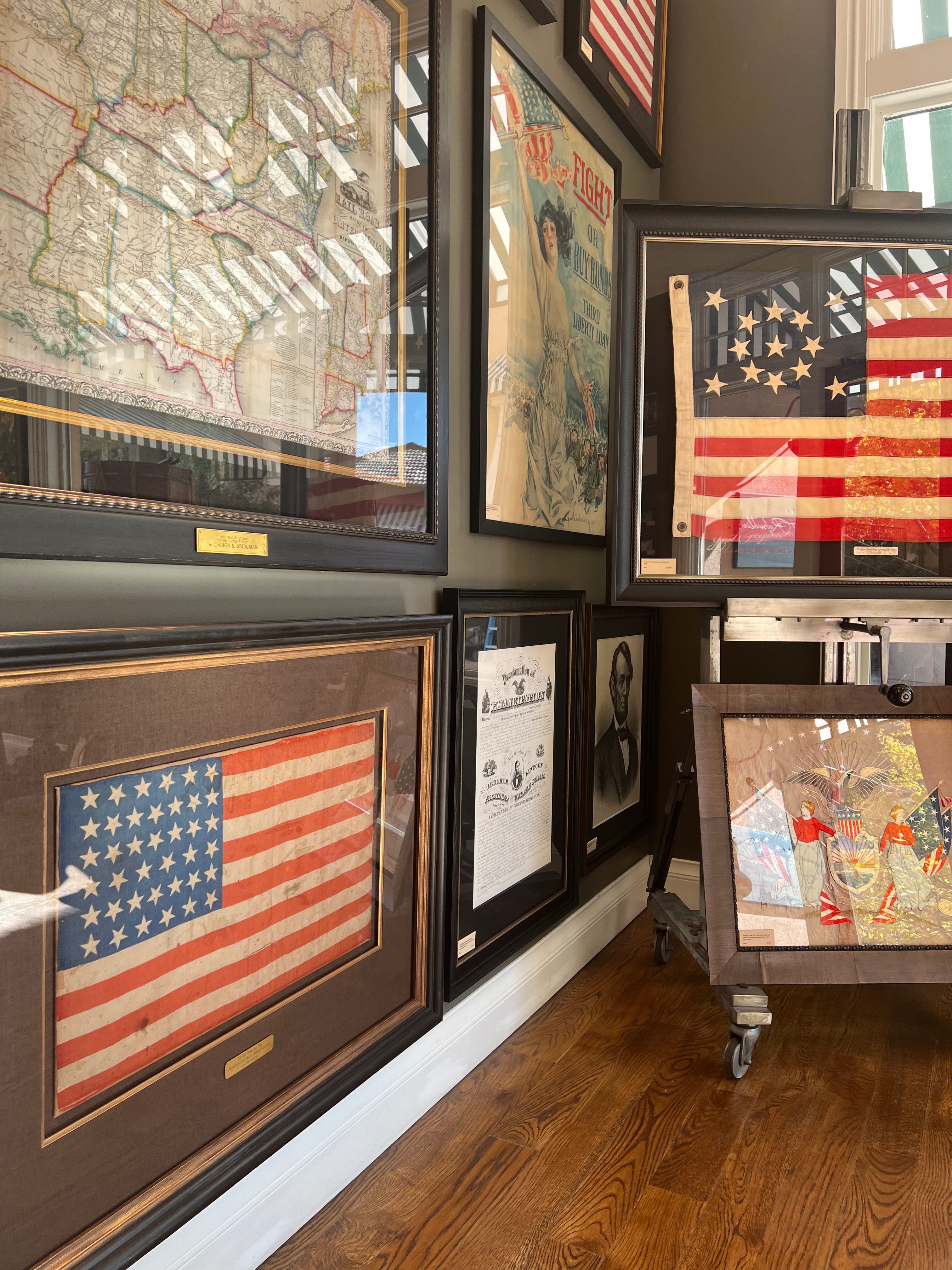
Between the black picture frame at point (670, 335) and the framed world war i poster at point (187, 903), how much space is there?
596 mm

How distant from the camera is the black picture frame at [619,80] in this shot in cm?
197

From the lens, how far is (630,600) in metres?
1.82

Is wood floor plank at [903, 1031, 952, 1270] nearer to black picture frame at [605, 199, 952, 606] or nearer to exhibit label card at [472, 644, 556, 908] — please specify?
exhibit label card at [472, 644, 556, 908]

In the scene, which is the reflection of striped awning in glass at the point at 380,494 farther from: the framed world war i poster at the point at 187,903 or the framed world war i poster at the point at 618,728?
the framed world war i poster at the point at 618,728

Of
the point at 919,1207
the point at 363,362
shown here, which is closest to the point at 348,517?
the point at 363,362

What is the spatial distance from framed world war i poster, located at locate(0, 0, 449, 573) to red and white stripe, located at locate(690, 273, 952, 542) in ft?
2.26

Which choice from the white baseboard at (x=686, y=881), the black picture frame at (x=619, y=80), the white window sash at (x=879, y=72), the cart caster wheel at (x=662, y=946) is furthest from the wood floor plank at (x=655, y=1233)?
the white window sash at (x=879, y=72)

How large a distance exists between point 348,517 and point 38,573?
1.60 ft

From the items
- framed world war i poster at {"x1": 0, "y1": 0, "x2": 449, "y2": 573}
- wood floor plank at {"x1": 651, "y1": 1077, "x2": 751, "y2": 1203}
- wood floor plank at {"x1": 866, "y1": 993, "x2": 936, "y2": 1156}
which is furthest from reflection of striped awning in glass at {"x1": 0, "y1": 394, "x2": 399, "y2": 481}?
wood floor plank at {"x1": 866, "y1": 993, "x2": 936, "y2": 1156}

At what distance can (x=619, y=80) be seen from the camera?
2234 mm

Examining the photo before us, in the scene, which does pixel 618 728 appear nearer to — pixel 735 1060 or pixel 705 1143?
pixel 735 1060

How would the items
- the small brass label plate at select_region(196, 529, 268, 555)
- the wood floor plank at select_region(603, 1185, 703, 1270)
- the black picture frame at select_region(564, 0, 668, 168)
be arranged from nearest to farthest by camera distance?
the small brass label plate at select_region(196, 529, 268, 555)
the wood floor plank at select_region(603, 1185, 703, 1270)
the black picture frame at select_region(564, 0, 668, 168)

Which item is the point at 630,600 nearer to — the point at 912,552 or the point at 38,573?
the point at 912,552

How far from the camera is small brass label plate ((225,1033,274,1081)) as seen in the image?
109cm
